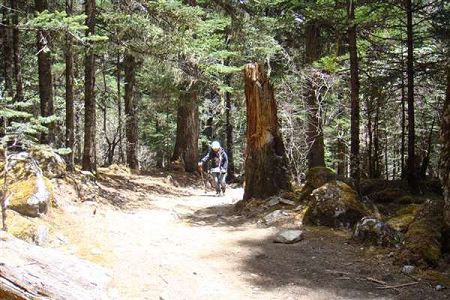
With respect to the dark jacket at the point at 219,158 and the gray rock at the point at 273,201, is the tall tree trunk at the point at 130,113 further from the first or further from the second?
the gray rock at the point at 273,201

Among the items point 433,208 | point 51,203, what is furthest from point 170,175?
point 433,208

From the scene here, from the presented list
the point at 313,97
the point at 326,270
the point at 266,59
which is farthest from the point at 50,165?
the point at 313,97

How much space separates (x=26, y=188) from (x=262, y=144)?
5695 millimetres

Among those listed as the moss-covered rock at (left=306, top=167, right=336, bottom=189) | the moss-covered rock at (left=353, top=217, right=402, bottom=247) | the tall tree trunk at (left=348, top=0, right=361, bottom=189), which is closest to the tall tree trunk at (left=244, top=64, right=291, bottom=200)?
the moss-covered rock at (left=306, top=167, right=336, bottom=189)

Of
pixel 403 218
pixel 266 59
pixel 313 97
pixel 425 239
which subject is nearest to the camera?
pixel 425 239

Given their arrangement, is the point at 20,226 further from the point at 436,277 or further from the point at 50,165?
the point at 436,277

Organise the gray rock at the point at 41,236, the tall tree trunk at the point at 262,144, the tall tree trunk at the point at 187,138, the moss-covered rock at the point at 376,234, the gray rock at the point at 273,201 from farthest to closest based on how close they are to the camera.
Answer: the tall tree trunk at the point at 187,138, the tall tree trunk at the point at 262,144, the gray rock at the point at 273,201, the moss-covered rock at the point at 376,234, the gray rock at the point at 41,236

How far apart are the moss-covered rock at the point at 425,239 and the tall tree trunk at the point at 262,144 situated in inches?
184

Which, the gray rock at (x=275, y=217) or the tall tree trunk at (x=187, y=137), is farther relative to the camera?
the tall tree trunk at (x=187, y=137)

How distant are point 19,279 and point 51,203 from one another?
4.77m

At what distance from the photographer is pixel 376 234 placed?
7113mm

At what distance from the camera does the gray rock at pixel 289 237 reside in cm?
779

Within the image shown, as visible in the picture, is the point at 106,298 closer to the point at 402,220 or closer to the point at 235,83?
the point at 402,220

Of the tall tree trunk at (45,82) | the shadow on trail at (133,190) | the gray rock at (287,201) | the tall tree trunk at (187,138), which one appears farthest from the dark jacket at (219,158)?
the tall tree trunk at (45,82)
